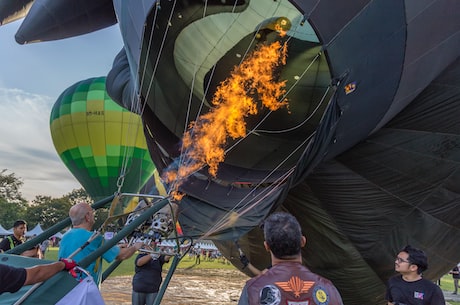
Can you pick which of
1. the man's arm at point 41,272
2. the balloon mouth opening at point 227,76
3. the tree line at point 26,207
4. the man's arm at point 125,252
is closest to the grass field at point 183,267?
the balloon mouth opening at point 227,76

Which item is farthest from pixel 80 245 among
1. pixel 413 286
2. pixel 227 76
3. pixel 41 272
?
pixel 227 76

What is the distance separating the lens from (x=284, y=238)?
1.48 m

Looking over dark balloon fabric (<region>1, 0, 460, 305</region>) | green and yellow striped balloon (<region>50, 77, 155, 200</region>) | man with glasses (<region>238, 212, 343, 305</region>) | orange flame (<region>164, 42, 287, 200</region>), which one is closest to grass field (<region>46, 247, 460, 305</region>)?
green and yellow striped balloon (<region>50, 77, 155, 200</region>)

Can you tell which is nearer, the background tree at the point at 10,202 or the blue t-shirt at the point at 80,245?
the blue t-shirt at the point at 80,245

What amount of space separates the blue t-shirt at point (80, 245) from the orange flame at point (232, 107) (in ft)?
5.04

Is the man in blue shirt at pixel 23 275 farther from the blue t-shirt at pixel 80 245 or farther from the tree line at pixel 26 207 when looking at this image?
the tree line at pixel 26 207

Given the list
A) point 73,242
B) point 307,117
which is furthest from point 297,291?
point 307,117

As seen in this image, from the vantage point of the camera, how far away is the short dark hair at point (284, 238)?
1.48 m

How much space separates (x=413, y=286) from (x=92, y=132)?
13371 mm

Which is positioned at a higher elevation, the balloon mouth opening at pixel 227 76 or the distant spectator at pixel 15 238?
the balloon mouth opening at pixel 227 76

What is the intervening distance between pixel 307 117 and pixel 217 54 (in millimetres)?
1330

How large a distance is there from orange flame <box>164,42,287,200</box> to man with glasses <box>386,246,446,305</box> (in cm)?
208

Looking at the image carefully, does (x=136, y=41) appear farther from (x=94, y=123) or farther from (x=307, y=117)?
(x=94, y=123)

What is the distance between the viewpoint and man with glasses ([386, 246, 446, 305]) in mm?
2518
